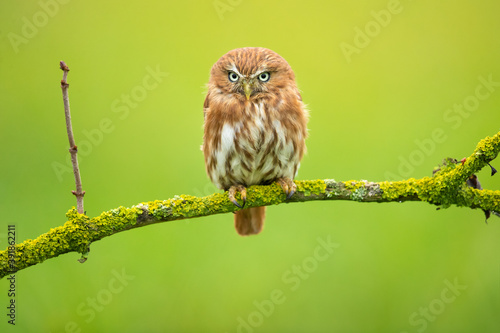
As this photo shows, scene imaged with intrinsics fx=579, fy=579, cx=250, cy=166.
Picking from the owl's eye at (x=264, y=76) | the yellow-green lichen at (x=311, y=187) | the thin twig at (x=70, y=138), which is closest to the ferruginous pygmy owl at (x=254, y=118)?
the owl's eye at (x=264, y=76)

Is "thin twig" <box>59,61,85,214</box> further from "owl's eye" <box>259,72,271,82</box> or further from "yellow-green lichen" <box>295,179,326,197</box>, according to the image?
"owl's eye" <box>259,72,271,82</box>

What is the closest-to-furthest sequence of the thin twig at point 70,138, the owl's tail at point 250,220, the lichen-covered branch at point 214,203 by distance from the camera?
the thin twig at point 70,138
the lichen-covered branch at point 214,203
the owl's tail at point 250,220

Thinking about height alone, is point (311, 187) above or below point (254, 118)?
below

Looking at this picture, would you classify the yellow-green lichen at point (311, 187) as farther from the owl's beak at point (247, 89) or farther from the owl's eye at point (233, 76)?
the owl's eye at point (233, 76)

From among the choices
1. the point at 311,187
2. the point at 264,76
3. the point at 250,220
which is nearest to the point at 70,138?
the point at 311,187

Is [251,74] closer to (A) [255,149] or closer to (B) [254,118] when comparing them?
(B) [254,118]

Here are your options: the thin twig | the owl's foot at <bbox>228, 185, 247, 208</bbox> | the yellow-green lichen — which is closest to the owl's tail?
the owl's foot at <bbox>228, 185, 247, 208</bbox>

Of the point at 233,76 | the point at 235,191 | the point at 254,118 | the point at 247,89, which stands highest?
the point at 233,76
